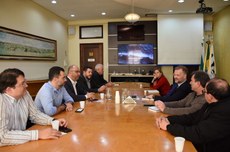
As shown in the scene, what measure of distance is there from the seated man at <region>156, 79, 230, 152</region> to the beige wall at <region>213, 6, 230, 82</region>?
535cm

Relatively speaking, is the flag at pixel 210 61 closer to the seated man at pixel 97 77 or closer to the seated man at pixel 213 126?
the seated man at pixel 97 77

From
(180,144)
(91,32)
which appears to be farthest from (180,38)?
(180,144)

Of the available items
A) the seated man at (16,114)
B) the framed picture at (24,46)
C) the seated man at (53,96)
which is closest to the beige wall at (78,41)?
the framed picture at (24,46)

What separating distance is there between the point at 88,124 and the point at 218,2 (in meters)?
5.56

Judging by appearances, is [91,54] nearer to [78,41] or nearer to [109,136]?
[78,41]

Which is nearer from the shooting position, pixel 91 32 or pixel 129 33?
pixel 129 33

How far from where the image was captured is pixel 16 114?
1666 millimetres

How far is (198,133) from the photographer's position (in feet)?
4.92

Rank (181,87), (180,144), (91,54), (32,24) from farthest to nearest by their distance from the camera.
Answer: (91,54), (32,24), (181,87), (180,144)

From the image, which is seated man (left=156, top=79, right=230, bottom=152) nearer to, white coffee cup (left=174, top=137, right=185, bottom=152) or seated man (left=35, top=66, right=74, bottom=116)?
white coffee cup (left=174, top=137, right=185, bottom=152)

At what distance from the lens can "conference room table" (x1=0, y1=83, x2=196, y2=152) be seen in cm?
135

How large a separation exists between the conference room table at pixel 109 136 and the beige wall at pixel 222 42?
5137 millimetres

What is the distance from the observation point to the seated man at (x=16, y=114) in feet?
4.73

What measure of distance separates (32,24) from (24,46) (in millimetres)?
751
